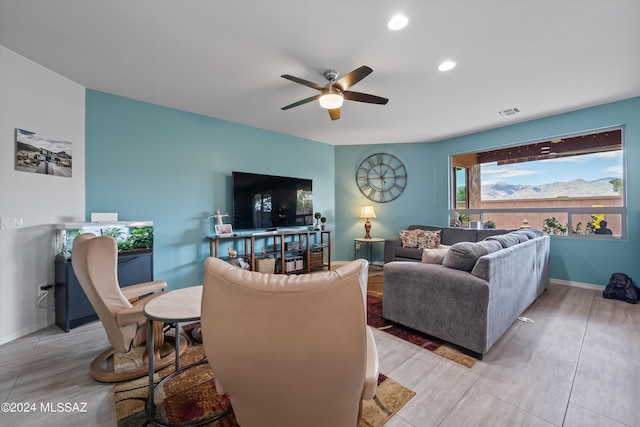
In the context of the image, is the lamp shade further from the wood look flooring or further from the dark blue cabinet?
the dark blue cabinet

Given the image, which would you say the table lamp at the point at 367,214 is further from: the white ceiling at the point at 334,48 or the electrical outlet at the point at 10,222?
the electrical outlet at the point at 10,222

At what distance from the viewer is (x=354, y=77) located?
2271 mm

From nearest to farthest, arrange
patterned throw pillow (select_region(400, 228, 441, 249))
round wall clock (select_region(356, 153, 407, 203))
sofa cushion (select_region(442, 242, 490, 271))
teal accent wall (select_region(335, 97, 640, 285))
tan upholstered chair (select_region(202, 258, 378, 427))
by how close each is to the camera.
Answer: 1. tan upholstered chair (select_region(202, 258, 378, 427))
2. sofa cushion (select_region(442, 242, 490, 271))
3. teal accent wall (select_region(335, 97, 640, 285))
4. patterned throw pillow (select_region(400, 228, 441, 249))
5. round wall clock (select_region(356, 153, 407, 203))

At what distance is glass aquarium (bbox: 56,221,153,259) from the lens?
2.47 metres

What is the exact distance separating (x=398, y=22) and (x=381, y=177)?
148 inches

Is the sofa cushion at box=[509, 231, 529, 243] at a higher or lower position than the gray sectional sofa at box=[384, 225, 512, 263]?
higher

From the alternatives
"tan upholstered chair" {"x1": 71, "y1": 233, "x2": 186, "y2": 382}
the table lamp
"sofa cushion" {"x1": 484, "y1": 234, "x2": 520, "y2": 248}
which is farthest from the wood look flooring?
the table lamp

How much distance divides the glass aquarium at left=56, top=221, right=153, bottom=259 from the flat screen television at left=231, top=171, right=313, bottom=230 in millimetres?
1223

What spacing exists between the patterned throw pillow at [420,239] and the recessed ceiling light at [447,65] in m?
2.87

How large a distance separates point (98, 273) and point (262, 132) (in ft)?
11.0

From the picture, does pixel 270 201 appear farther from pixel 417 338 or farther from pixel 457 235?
pixel 457 235

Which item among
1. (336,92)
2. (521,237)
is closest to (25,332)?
(336,92)

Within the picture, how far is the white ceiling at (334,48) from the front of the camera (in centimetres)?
184

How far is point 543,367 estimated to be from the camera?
72.9 inches
